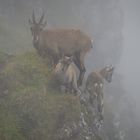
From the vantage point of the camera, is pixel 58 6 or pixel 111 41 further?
pixel 111 41

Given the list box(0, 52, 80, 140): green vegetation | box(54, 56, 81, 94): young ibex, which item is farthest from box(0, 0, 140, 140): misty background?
box(54, 56, 81, 94): young ibex

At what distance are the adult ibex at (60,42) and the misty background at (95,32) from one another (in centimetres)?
2174

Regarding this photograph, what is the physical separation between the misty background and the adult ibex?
856 inches

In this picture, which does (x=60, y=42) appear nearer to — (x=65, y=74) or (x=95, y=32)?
(x=65, y=74)

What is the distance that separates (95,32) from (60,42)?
57017 millimetres

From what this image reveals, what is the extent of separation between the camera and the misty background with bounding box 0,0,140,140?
47312mm

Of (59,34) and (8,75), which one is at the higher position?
(59,34)

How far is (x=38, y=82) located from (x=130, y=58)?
4728 inches

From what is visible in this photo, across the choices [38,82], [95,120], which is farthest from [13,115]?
[95,120]

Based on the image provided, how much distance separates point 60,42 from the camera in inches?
546

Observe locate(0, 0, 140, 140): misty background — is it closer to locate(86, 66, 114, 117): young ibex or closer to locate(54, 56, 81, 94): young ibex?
locate(86, 66, 114, 117): young ibex

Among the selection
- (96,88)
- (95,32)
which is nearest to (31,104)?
(96,88)

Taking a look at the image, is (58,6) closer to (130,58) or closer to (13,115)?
(13,115)

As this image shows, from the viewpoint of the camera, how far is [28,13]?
53.1m
